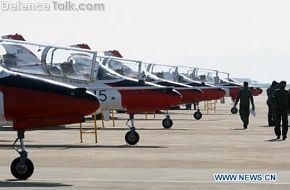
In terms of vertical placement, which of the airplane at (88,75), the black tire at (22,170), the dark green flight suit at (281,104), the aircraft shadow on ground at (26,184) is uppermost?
the airplane at (88,75)

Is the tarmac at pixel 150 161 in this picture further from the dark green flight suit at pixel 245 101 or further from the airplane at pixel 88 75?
the dark green flight suit at pixel 245 101

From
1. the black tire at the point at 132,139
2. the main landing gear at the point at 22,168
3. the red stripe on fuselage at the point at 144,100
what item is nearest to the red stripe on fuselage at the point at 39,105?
the main landing gear at the point at 22,168

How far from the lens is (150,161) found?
17422 mm

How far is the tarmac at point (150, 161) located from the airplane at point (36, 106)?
656 millimetres

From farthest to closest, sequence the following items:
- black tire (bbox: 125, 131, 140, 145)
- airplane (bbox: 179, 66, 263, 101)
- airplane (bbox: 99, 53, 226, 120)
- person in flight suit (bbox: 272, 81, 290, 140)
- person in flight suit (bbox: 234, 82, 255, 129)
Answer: airplane (bbox: 179, 66, 263, 101) → person in flight suit (bbox: 234, 82, 255, 129) → airplane (bbox: 99, 53, 226, 120) → person in flight suit (bbox: 272, 81, 290, 140) → black tire (bbox: 125, 131, 140, 145)

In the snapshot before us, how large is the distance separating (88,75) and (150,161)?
6.17 meters

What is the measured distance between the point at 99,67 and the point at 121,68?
5.96 feet

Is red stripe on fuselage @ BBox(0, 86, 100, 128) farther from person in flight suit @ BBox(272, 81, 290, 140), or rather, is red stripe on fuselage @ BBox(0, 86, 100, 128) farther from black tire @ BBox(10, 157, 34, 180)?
person in flight suit @ BBox(272, 81, 290, 140)

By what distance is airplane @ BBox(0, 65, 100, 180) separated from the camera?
14000 mm

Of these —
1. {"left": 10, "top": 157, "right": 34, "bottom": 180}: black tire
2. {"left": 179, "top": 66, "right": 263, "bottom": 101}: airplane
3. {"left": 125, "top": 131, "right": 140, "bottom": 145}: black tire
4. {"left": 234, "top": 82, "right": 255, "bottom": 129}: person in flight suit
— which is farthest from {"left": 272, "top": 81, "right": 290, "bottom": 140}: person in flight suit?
{"left": 179, "top": 66, "right": 263, "bottom": 101}: airplane

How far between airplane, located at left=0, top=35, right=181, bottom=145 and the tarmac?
1.01m

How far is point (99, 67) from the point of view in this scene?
86.0 feet

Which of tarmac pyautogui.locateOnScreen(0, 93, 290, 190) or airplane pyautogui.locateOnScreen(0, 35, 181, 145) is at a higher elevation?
airplane pyautogui.locateOnScreen(0, 35, 181, 145)

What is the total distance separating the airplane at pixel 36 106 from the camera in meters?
14.0
